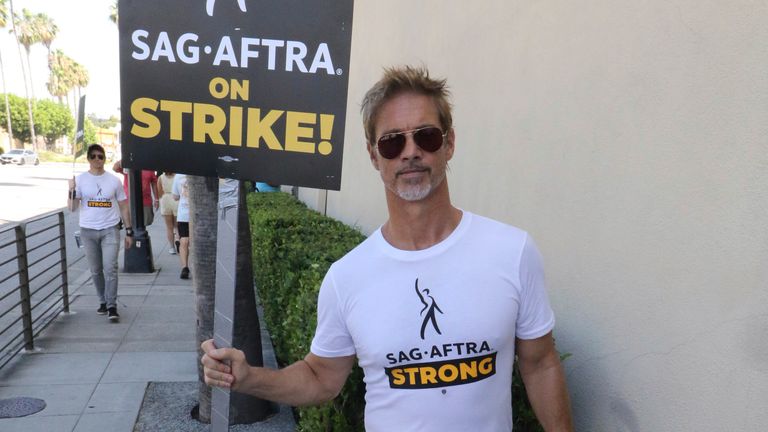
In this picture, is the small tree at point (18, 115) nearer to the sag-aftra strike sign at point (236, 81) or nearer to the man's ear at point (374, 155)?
the sag-aftra strike sign at point (236, 81)

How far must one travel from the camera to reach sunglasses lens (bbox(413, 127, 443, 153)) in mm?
1891

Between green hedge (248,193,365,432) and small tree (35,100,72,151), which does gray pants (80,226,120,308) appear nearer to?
green hedge (248,193,365,432)

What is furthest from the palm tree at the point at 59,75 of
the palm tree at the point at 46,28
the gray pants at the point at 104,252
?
the gray pants at the point at 104,252

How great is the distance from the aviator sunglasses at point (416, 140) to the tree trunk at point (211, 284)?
9.51 ft

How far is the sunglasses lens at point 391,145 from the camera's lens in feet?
6.23

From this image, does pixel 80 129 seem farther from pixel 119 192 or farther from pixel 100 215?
pixel 100 215

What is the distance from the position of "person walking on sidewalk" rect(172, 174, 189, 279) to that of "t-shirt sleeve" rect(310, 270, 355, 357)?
307 inches

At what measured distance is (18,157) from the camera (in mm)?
57812

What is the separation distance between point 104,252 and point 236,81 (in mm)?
5131

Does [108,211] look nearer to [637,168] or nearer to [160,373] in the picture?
[160,373]

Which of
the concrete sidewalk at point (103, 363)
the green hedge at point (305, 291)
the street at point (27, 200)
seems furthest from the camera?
the street at point (27, 200)

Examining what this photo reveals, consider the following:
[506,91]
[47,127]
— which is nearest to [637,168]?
[506,91]

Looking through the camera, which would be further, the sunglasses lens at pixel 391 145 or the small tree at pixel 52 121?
the small tree at pixel 52 121

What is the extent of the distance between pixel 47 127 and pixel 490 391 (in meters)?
103
